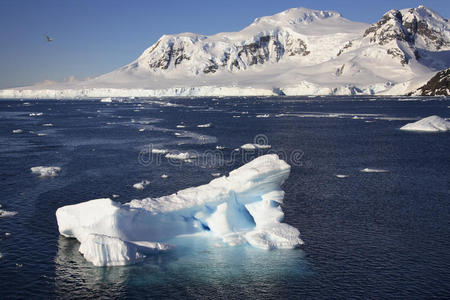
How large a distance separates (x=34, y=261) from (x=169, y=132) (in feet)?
146

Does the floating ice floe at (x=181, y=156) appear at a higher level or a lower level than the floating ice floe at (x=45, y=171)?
higher

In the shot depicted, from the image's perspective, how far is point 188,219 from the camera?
20.3 m

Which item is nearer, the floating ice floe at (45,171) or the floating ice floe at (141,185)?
the floating ice floe at (141,185)

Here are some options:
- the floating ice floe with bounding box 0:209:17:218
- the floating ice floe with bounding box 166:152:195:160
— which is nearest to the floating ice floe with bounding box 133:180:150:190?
the floating ice floe with bounding box 0:209:17:218

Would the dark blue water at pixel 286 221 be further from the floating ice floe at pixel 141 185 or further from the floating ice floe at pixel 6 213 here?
the floating ice floe at pixel 141 185

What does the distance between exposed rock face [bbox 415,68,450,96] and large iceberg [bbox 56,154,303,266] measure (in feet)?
483

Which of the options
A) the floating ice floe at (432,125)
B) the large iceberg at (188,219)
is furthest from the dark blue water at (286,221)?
the floating ice floe at (432,125)

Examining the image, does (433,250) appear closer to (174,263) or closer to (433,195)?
(433,195)

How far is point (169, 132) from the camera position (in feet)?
200

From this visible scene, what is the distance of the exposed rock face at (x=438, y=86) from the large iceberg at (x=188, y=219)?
14713 centimetres

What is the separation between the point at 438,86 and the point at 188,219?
154 metres

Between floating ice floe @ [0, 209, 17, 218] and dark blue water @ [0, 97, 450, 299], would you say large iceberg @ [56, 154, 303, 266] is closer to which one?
dark blue water @ [0, 97, 450, 299]

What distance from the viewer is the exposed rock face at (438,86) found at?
147400 mm

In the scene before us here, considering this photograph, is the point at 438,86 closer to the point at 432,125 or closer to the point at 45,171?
the point at 432,125
